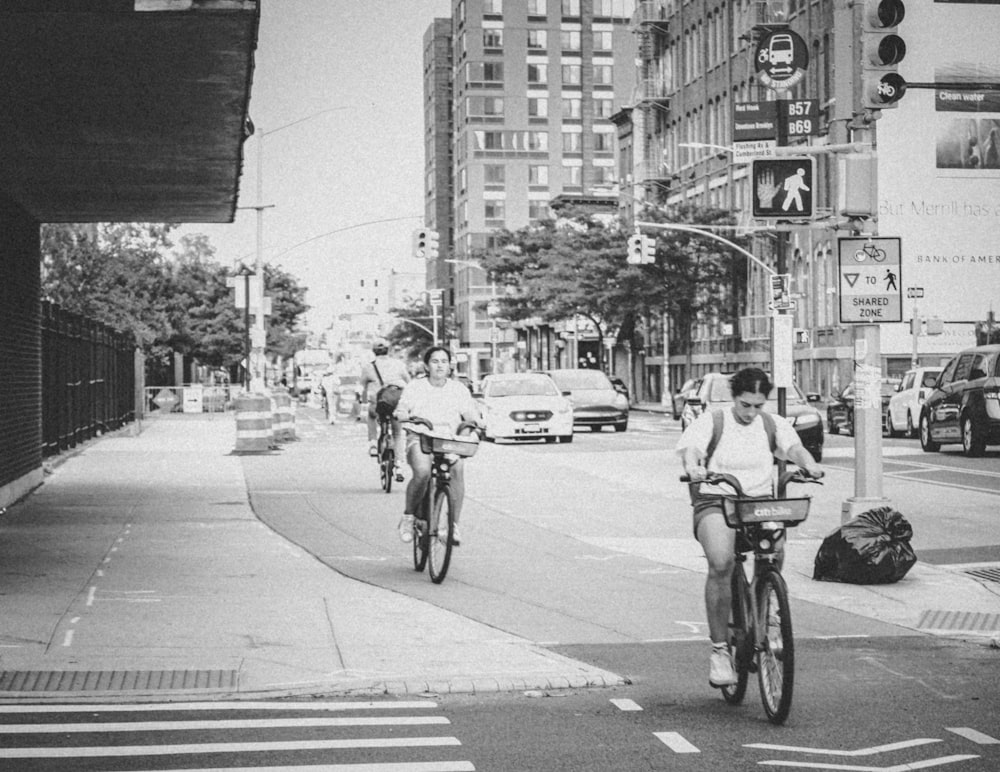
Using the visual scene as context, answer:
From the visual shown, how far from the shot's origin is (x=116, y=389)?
4091cm

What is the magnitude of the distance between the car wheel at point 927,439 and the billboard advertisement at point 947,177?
22.5m

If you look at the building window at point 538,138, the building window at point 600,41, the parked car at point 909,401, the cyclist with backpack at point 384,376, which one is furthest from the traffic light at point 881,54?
the building window at point 600,41

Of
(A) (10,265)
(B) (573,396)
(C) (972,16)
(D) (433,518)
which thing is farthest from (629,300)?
(D) (433,518)

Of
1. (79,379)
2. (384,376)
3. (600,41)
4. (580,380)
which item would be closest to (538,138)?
(600,41)

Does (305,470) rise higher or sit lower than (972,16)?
lower

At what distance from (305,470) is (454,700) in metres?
17.9

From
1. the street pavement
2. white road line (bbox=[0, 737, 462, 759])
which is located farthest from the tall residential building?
white road line (bbox=[0, 737, 462, 759])

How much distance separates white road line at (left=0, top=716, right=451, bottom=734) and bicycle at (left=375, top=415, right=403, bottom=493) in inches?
525

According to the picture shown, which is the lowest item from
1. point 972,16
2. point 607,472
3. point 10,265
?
point 607,472

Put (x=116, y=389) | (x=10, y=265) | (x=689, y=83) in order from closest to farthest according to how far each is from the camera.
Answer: (x=10, y=265) → (x=116, y=389) → (x=689, y=83)

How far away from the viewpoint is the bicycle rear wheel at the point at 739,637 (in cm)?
786

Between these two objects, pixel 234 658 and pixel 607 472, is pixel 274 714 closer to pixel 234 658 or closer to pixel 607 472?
pixel 234 658

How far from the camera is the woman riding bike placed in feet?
41.9

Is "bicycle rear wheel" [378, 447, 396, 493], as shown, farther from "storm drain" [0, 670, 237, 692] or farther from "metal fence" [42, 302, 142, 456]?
"storm drain" [0, 670, 237, 692]
